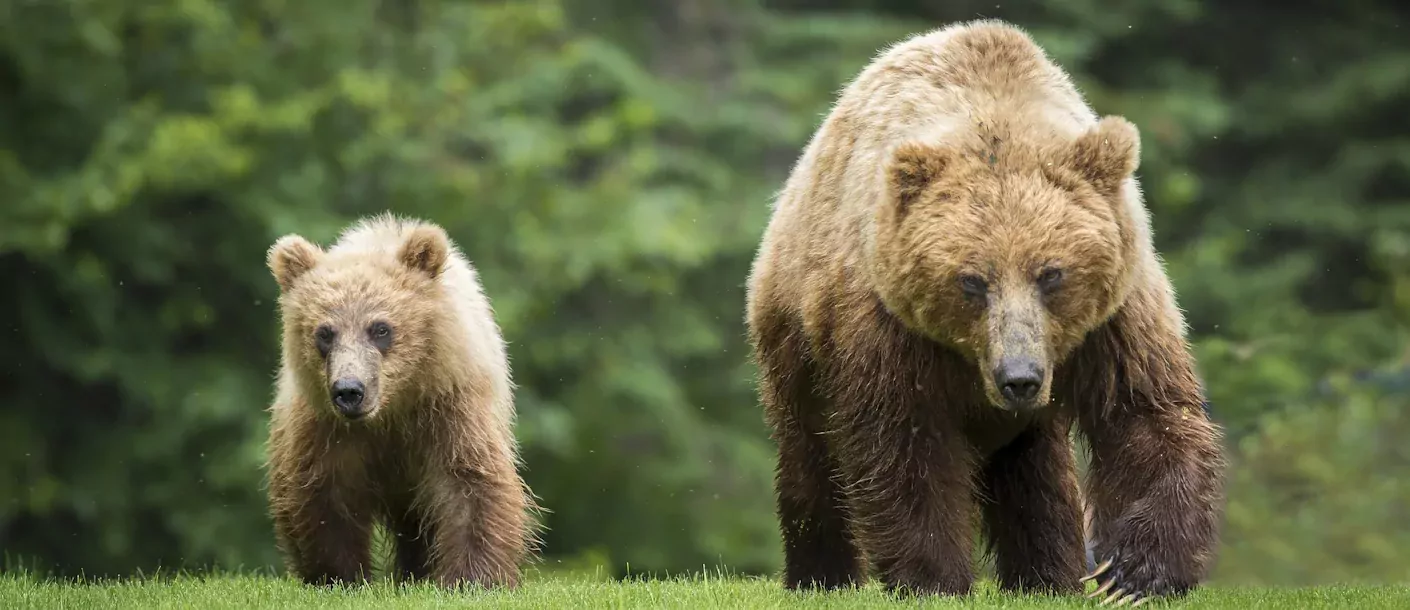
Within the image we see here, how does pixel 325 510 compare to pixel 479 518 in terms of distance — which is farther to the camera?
pixel 325 510

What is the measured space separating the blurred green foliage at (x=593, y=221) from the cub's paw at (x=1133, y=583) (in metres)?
6.39

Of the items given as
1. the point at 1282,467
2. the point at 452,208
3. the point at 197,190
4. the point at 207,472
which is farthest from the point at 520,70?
the point at 1282,467

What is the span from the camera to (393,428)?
768 cm

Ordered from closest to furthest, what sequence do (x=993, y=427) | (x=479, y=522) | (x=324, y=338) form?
(x=993, y=427) → (x=479, y=522) → (x=324, y=338)

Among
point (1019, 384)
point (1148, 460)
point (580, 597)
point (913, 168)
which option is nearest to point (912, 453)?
point (1019, 384)

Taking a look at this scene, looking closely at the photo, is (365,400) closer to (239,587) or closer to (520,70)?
(239,587)

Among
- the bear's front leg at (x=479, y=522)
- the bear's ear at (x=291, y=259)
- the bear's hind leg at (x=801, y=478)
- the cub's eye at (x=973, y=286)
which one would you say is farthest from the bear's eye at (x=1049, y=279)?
the bear's ear at (x=291, y=259)

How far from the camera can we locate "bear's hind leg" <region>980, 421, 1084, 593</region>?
6.82 meters

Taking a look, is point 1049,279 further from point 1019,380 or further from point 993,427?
point 993,427

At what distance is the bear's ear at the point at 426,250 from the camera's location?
776 centimetres

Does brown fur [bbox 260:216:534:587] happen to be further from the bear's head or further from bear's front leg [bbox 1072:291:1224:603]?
bear's front leg [bbox 1072:291:1224:603]

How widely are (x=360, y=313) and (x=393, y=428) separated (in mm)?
530

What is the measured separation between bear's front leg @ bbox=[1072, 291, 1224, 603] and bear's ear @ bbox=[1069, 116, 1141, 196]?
0.47m

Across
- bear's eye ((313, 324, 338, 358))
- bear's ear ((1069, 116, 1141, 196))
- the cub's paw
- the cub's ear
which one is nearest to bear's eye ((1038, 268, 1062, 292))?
bear's ear ((1069, 116, 1141, 196))
